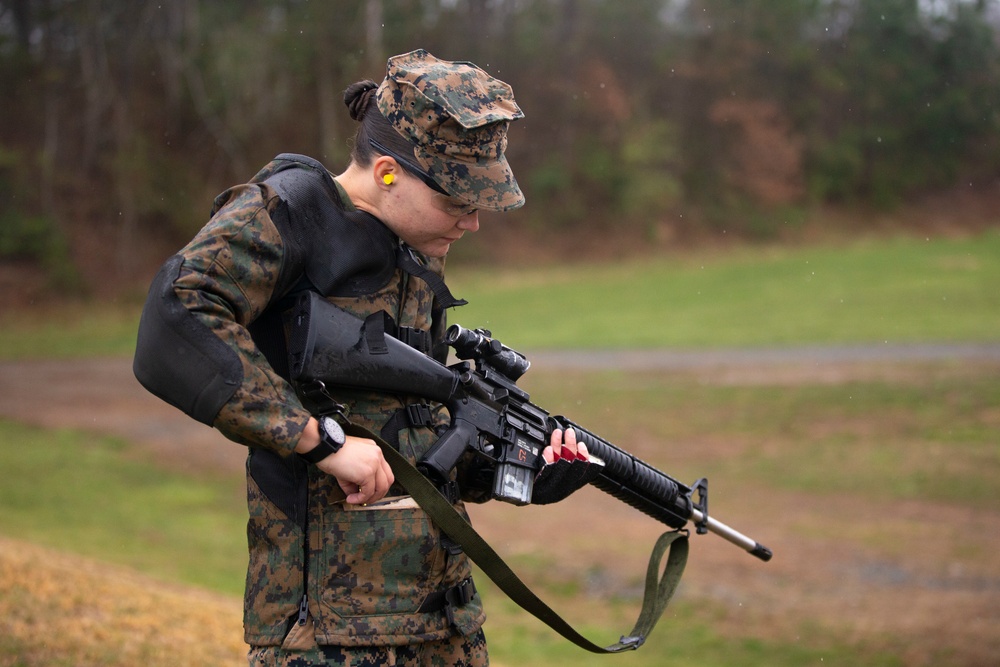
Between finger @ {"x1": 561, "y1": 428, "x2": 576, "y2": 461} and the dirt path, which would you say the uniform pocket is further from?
the dirt path

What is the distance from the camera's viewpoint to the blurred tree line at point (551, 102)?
73.3 feet

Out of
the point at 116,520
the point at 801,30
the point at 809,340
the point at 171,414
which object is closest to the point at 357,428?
the point at 116,520

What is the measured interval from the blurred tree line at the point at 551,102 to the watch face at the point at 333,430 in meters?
16.7

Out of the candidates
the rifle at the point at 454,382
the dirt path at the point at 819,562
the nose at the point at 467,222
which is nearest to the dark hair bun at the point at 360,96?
the nose at the point at 467,222

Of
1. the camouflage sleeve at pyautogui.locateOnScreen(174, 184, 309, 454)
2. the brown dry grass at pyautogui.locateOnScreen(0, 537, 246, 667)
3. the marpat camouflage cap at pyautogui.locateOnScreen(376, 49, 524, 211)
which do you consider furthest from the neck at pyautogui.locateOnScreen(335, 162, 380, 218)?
the brown dry grass at pyautogui.locateOnScreen(0, 537, 246, 667)

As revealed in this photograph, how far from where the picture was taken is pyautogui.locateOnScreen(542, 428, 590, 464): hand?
9.20ft

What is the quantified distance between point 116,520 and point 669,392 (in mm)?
6739

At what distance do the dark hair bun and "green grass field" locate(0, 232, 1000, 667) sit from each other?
2777mm

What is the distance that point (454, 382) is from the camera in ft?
8.71

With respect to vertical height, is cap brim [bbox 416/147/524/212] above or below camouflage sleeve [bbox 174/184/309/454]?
above

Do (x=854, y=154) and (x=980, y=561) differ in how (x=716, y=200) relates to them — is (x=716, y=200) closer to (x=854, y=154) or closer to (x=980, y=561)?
(x=854, y=154)

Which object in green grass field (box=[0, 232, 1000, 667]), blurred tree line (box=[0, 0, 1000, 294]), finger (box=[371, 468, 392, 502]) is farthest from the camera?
blurred tree line (box=[0, 0, 1000, 294])

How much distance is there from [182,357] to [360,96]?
82 centimetres

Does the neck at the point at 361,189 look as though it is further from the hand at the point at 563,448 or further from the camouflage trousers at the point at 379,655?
the camouflage trousers at the point at 379,655
